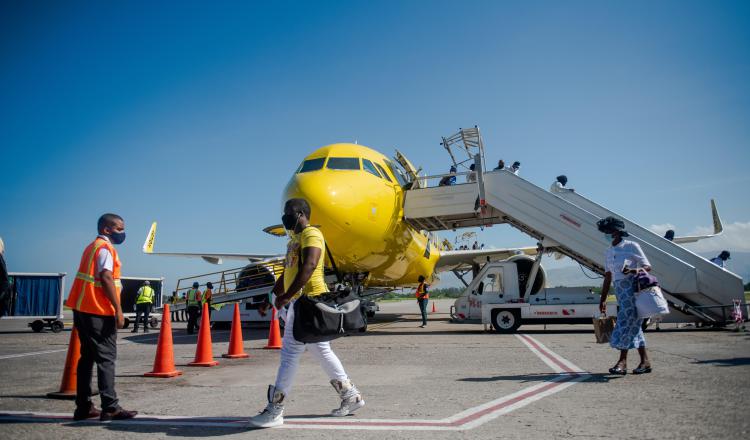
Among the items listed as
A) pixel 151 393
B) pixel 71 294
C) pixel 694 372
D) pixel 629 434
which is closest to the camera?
pixel 629 434

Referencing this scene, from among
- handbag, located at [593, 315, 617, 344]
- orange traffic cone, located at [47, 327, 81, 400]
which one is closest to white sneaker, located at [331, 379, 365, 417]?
orange traffic cone, located at [47, 327, 81, 400]

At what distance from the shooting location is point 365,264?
11977 millimetres

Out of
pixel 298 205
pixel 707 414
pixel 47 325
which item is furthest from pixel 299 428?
pixel 47 325

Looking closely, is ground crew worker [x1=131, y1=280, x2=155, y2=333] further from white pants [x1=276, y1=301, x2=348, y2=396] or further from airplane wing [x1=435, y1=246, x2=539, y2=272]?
white pants [x1=276, y1=301, x2=348, y2=396]

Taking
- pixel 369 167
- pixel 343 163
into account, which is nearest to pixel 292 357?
pixel 343 163

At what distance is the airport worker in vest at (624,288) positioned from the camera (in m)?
5.30

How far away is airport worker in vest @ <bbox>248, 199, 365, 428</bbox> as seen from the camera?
11.2 ft

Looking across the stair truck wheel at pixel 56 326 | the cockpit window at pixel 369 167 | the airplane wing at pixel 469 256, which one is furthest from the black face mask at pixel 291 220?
the stair truck wheel at pixel 56 326

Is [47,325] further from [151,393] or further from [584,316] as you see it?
[584,316]

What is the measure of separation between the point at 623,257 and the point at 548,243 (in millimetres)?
7509

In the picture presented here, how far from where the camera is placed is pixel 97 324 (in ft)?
12.6

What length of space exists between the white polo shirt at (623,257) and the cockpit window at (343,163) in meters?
6.87

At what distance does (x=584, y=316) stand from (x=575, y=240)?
2.01 meters

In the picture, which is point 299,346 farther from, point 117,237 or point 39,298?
point 39,298
